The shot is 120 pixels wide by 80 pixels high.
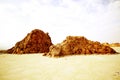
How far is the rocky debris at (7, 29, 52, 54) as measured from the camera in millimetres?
11054

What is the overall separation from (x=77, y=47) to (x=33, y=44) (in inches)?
177

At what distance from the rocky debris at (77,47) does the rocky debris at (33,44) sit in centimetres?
341

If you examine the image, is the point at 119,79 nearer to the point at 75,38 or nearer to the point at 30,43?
the point at 75,38

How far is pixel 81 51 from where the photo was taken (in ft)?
25.8

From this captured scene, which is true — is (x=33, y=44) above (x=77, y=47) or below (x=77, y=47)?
above

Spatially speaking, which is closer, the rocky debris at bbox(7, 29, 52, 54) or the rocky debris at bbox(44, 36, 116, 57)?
the rocky debris at bbox(44, 36, 116, 57)

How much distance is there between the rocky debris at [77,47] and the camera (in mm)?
7608

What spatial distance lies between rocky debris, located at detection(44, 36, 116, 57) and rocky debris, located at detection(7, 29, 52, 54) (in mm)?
3406

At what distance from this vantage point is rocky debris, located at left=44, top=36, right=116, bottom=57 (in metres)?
7.61

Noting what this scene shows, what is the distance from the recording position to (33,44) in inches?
452

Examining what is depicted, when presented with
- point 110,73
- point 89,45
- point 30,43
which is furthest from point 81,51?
point 30,43

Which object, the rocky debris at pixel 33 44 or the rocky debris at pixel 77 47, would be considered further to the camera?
the rocky debris at pixel 33 44

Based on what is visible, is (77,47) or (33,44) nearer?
(77,47)

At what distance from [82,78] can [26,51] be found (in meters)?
7.61
